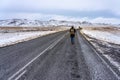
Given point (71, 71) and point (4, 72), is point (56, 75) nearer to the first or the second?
point (71, 71)

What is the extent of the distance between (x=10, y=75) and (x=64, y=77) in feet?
6.75

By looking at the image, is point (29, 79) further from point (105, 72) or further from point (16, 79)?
point (105, 72)

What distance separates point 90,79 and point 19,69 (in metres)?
3.37

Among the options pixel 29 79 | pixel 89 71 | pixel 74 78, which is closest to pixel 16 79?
pixel 29 79

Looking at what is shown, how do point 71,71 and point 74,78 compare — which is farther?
point 71,71

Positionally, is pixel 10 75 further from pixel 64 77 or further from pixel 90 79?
pixel 90 79

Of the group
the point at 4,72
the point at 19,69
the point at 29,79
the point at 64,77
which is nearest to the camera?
the point at 29,79

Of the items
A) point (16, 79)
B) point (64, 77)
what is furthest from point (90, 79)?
point (16, 79)

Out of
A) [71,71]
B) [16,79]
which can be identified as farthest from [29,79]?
[71,71]

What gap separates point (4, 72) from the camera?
9.67m

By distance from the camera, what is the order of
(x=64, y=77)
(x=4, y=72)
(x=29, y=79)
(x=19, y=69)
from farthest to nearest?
1. (x=19, y=69)
2. (x=4, y=72)
3. (x=64, y=77)
4. (x=29, y=79)

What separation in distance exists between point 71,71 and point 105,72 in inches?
57.3

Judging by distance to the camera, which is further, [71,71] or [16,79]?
[71,71]

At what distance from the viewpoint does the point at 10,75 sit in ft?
29.7
